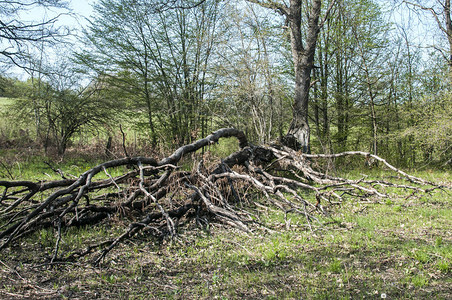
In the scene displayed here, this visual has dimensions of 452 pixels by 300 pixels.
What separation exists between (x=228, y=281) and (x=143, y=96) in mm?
11520

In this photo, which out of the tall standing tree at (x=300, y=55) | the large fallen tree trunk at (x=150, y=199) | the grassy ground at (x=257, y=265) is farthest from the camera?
the tall standing tree at (x=300, y=55)

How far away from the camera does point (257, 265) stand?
3264 mm

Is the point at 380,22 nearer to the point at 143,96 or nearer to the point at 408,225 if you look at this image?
the point at 143,96

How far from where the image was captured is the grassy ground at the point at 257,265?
2.75 meters

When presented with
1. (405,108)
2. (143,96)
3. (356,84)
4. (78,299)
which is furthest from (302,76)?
(78,299)

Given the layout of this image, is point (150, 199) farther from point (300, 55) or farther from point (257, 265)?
point (300, 55)

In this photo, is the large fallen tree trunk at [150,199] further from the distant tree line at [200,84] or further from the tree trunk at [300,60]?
the distant tree line at [200,84]

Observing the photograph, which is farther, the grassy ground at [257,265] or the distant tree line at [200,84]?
the distant tree line at [200,84]

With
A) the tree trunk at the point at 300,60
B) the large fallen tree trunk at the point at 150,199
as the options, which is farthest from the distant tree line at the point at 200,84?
the large fallen tree trunk at the point at 150,199

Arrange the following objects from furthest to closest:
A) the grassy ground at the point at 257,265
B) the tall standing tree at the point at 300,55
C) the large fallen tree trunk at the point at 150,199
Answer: the tall standing tree at the point at 300,55 → the large fallen tree trunk at the point at 150,199 → the grassy ground at the point at 257,265

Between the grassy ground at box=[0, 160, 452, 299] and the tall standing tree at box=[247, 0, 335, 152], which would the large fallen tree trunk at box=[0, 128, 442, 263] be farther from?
the tall standing tree at box=[247, 0, 335, 152]

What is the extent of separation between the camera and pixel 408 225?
176 inches

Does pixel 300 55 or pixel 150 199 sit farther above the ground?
pixel 300 55

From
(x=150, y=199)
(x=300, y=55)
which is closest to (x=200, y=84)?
(x=300, y=55)
